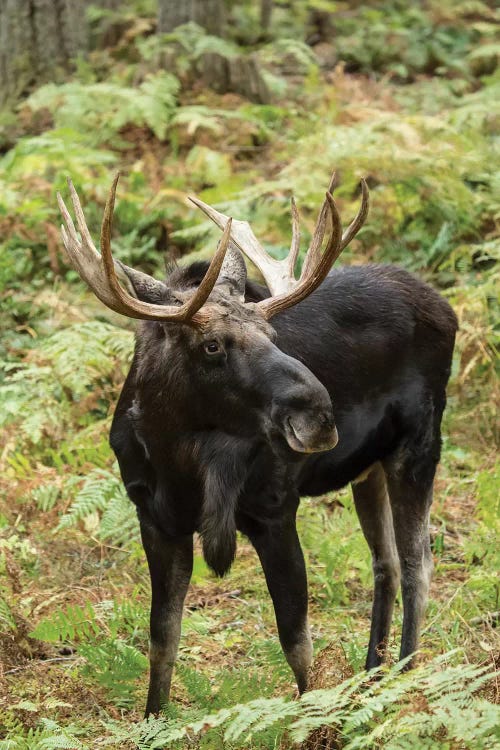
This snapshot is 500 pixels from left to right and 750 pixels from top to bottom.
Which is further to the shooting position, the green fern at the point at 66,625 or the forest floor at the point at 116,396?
the green fern at the point at 66,625

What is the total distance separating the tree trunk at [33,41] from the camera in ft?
44.6

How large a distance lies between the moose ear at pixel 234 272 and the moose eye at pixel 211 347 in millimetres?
397

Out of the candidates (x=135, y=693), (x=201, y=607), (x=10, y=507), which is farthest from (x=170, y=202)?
(x=135, y=693)

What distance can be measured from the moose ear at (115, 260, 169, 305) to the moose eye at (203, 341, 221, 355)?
1.09ft

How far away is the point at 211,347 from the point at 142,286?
17.6 inches

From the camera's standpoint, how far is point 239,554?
22.6 feet

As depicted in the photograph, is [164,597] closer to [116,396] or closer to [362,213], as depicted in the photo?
[362,213]

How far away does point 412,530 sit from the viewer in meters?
5.56

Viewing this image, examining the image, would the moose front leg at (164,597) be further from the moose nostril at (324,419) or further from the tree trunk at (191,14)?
the tree trunk at (191,14)

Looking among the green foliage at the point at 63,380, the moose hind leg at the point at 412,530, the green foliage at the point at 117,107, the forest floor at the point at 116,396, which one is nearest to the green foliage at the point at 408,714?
the forest floor at the point at 116,396

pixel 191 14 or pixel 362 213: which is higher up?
pixel 362 213

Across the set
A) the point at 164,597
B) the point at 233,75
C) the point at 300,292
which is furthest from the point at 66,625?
the point at 233,75

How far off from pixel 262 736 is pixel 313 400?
1.48 m

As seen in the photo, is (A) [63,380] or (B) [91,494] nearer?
(B) [91,494]
